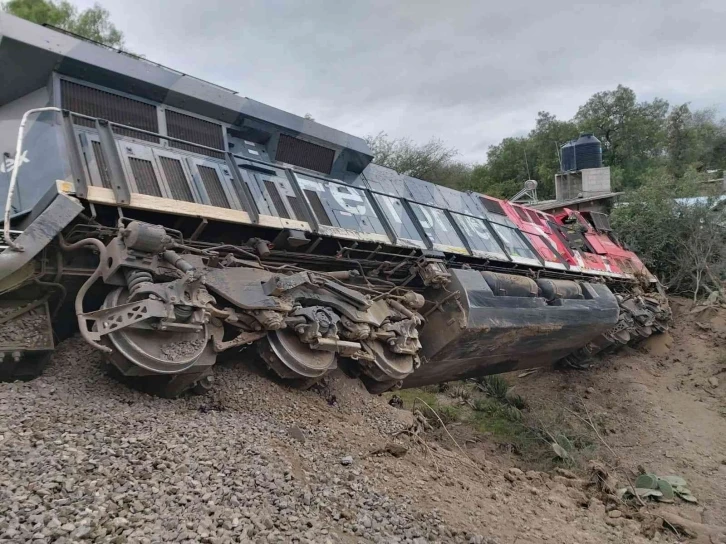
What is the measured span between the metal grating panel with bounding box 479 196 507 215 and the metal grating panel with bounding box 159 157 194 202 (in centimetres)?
614

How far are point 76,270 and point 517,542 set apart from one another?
3.80 m

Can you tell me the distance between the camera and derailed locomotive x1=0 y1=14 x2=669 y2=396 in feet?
13.4

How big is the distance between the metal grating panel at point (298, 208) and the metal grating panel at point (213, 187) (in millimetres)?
768

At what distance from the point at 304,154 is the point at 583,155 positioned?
15889 mm

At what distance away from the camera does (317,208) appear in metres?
6.04

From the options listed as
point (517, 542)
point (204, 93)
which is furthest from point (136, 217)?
point (517, 542)

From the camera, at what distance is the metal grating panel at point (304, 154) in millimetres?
6730

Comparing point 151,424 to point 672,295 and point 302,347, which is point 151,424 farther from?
point 672,295

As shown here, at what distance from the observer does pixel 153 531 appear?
2637 mm

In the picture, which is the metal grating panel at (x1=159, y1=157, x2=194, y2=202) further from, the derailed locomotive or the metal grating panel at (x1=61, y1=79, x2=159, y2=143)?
the metal grating panel at (x1=61, y1=79, x2=159, y2=143)

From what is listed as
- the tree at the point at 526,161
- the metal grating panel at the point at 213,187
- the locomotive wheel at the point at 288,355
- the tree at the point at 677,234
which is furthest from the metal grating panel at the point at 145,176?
the tree at the point at 526,161

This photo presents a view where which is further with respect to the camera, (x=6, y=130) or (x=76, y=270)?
(x=6, y=130)

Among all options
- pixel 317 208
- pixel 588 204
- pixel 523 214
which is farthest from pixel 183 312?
pixel 588 204

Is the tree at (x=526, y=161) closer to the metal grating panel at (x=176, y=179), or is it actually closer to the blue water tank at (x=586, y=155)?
the blue water tank at (x=586, y=155)
